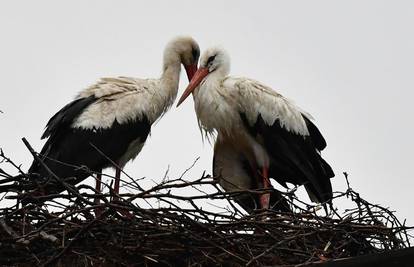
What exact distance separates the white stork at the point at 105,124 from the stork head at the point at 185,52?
0.97 ft

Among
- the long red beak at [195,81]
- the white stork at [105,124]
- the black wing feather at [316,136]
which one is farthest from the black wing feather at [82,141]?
the black wing feather at [316,136]

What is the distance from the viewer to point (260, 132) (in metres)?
6.30

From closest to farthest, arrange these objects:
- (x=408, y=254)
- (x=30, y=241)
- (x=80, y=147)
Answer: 1. (x=408, y=254)
2. (x=30, y=241)
3. (x=80, y=147)

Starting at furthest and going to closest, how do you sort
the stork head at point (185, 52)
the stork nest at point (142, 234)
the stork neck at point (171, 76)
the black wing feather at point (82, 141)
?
the stork head at point (185, 52), the stork neck at point (171, 76), the black wing feather at point (82, 141), the stork nest at point (142, 234)

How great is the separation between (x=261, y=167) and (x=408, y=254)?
306 cm

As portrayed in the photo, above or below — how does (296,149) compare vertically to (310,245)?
above

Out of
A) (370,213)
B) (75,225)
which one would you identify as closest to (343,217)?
(370,213)

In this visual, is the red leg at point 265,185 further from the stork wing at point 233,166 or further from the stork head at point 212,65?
the stork head at point 212,65

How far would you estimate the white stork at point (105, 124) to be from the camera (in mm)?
6000

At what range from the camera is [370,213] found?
485cm

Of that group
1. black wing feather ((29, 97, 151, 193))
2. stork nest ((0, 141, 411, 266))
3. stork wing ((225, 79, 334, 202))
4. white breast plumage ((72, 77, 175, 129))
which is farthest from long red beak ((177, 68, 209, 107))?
stork nest ((0, 141, 411, 266))

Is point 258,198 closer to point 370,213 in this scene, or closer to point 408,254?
point 370,213

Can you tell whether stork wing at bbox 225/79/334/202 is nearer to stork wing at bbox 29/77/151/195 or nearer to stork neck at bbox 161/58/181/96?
stork neck at bbox 161/58/181/96

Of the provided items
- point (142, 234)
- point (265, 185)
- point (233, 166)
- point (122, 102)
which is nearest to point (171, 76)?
point (122, 102)
